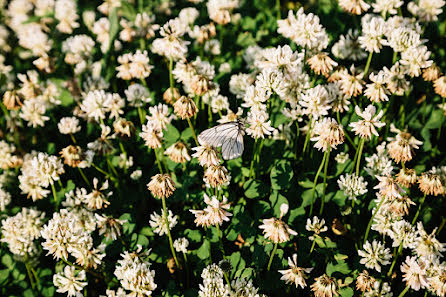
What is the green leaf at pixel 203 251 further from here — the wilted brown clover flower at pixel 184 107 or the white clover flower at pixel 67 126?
the white clover flower at pixel 67 126

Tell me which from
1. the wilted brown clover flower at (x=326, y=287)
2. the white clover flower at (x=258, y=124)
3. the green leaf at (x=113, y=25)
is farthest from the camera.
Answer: the green leaf at (x=113, y=25)

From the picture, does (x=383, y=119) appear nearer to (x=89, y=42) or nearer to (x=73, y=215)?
(x=73, y=215)

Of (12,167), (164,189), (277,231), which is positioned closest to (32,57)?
(12,167)

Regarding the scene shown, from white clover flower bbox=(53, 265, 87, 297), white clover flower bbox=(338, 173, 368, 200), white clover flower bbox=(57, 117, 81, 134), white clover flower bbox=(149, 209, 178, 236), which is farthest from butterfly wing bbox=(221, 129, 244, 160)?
white clover flower bbox=(57, 117, 81, 134)

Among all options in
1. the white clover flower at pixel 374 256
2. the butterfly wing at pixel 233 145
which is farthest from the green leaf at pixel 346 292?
the butterfly wing at pixel 233 145

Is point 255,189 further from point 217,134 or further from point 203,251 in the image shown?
point 217,134

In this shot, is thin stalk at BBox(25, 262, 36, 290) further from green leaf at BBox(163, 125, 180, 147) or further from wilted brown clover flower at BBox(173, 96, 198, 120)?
wilted brown clover flower at BBox(173, 96, 198, 120)

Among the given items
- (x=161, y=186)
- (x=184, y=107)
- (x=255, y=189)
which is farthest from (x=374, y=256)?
(x=184, y=107)
